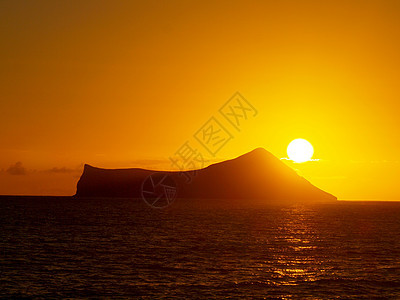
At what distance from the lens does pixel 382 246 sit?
7494cm

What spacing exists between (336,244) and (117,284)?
4542cm

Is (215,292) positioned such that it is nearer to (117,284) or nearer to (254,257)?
(117,284)


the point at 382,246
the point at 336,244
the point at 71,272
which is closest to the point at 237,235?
the point at 336,244

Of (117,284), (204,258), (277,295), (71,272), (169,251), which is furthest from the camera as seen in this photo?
(169,251)

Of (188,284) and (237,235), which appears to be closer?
(188,284)

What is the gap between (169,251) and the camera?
211 ft

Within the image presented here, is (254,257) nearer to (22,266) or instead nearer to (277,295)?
(277,295)

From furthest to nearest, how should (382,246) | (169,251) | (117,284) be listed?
1. (382,246)
2. (169,251)
3. (117,284)

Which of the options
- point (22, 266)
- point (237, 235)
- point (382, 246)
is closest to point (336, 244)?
point (382, 246)

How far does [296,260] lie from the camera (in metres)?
58.1

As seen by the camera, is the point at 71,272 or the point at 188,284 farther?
the point at 71,272

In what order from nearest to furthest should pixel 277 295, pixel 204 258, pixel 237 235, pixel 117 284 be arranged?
pixel 277 295 → pixel 117 284 → pixel 204 258 → pixel 237 235

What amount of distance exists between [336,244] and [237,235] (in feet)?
60.8

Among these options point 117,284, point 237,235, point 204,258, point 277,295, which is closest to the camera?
point 277,295
